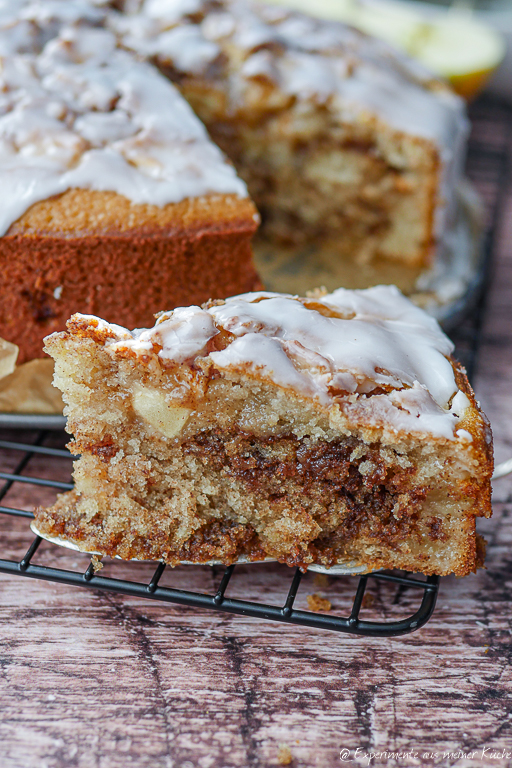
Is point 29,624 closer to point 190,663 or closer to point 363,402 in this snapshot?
Answer: point 190,663

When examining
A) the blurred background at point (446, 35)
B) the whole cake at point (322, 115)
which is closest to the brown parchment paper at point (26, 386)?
the whole cake at point (322, 115)

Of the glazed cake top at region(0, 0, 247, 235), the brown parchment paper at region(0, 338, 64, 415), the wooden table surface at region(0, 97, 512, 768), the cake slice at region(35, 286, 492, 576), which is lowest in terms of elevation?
the wooden table surface at region(0, 97, 512, 768)

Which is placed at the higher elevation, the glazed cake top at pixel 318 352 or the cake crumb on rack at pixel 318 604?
the glazed cake top at pixel 318 352

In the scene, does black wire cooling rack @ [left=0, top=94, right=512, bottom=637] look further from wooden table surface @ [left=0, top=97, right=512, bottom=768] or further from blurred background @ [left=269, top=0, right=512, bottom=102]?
blurred background @ [left=269, top=0, right=512, bottom=102]

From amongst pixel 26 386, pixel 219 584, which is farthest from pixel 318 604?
pixel 26 386

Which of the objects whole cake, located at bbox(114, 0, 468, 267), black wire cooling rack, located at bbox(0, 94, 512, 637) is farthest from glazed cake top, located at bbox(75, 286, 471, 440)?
whole cake, located at bbox(114, 0, 468, 267)

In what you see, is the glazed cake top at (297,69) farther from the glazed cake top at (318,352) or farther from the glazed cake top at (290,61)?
the glazed cake top at (318,352)
